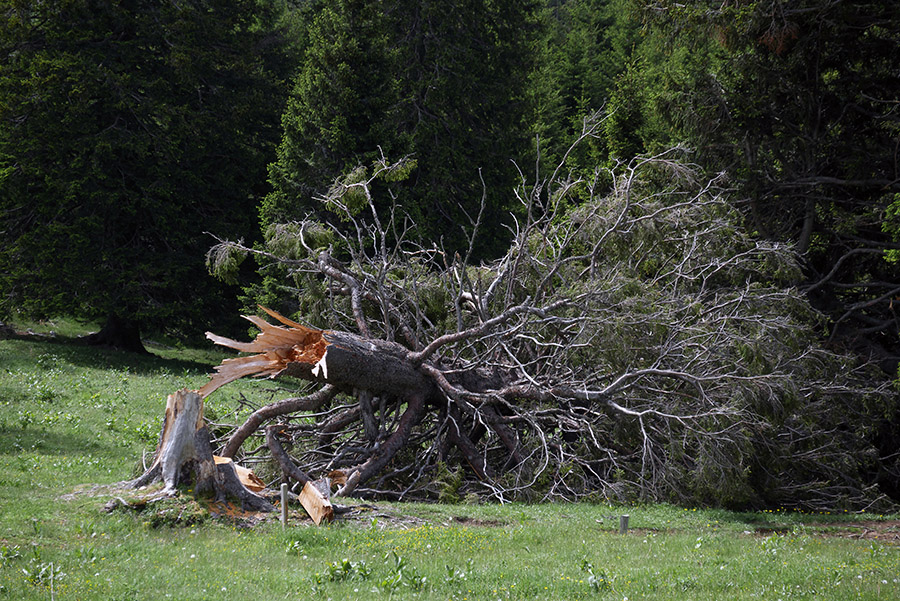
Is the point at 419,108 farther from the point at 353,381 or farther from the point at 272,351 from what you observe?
the point at 353,381

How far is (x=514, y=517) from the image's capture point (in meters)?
7.94

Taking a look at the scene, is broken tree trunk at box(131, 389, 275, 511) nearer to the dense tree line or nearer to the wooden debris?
the wooden debris

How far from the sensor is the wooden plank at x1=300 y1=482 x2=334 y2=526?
712 centimetres

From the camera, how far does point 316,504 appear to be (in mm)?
7277

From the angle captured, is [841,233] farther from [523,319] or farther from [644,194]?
[523,319]

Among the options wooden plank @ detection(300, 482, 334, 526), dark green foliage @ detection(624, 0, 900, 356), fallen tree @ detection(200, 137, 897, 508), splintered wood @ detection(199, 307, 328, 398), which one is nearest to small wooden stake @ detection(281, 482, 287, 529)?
wooden plank @ detection(300, 482, 334, 526)

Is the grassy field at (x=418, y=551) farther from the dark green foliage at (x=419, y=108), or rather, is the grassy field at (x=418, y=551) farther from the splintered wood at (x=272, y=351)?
the dark green foliage at (x=419, y=108)

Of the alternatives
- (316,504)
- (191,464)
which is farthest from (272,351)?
(316,504)

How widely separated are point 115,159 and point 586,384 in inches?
698

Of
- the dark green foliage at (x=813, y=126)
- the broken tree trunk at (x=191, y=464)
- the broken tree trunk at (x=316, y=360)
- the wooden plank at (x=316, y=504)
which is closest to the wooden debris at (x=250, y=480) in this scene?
the broken tree trunk at (x=191, y=464)

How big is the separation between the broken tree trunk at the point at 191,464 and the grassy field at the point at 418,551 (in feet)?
0.99

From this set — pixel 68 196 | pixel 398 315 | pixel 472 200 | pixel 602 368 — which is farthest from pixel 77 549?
pixel 472 200

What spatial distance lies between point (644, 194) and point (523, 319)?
481 cm

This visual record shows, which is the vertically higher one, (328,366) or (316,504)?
(328,366)
